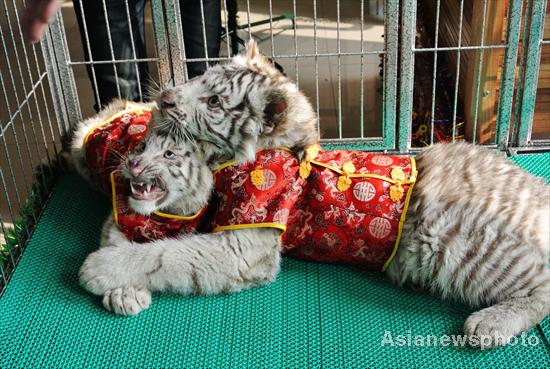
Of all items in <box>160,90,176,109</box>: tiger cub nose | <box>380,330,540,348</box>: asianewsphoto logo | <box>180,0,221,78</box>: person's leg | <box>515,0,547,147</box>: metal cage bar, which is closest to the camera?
<box>380,330,540,348</box>: asianewsphoto logo

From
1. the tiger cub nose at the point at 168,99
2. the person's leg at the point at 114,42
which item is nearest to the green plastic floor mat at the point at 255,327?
the tiger cub nose at the point at 168,99

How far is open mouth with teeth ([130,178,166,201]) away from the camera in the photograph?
Answer: 215cm

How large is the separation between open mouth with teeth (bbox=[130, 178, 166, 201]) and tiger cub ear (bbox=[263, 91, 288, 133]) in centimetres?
39

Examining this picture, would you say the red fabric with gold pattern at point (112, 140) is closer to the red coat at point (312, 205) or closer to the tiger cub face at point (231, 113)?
the red coat at point (312, 205)

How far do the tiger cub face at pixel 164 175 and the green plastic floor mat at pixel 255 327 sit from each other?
1.04 feet

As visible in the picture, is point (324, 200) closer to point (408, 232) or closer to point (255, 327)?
point (408, 232)

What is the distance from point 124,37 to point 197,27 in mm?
320

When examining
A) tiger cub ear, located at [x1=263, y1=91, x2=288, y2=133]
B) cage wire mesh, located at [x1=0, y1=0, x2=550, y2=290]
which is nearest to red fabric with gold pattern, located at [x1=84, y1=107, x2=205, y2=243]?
cage wire mesh, located at [x1=0, y1=0, x2=550, y2=290]

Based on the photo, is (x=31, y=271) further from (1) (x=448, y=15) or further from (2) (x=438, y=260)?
(1) (x=448, y=15)

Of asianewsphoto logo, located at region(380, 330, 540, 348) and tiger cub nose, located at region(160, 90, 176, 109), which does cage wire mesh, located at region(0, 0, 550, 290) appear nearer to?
tiger cub nose, located at region(160, 90, 176, 109)

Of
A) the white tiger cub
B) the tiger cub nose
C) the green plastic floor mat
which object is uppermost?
the tiger cub nose

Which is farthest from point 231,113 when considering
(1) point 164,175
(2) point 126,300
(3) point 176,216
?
(2) point 126,300

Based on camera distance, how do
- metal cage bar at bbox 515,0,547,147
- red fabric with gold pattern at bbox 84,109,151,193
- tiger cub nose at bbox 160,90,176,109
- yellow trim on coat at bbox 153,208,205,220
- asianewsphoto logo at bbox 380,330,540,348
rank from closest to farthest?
asianewsphoto logo at bbox 380,330,540,348
tiger cub nose at bbox 160,90,176,109
yellow trim on coat at bbox 153,208,205,220
red fabric with gold pattern at bbox 84,109,151,193
metal cage bar at bbox 515,0,547,147

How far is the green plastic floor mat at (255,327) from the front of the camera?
1.96m
